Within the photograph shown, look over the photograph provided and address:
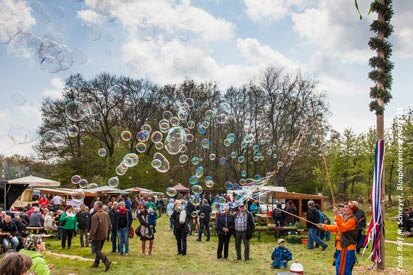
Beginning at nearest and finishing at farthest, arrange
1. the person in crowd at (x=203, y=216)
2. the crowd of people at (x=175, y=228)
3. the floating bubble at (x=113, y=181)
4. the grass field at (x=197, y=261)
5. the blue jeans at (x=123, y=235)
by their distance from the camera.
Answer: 1. the crowd of people at (x=175, y=228)
2. the grass field at (x=197, y=261)
3. the blue jeans at (x=123, y=235)
4. the person in crowd at (x=203, y=216)
5. the floating bubble at (x=113, y=181)

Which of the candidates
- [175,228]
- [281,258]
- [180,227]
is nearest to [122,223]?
[175,228]

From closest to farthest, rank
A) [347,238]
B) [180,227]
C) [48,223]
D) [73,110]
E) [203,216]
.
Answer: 1. [347,238]
2. [180,227]
3. [48,223]
4. [203,216]
5. [73,110]

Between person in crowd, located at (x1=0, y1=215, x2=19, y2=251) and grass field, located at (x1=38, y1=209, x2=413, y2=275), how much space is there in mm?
1123

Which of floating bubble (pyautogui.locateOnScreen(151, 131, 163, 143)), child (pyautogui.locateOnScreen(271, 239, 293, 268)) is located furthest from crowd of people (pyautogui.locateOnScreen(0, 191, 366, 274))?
floating bubble (pyautogui.locateOnScreen(151, 131, 163, 143))

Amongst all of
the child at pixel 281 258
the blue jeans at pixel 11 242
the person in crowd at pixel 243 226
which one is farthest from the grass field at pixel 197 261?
the blue jeans at pixel 11 242

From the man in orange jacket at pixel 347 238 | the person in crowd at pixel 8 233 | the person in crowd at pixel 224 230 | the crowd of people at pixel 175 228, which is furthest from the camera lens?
the person in crowd at pixel 224 230

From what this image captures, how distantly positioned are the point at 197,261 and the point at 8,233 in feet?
17.9

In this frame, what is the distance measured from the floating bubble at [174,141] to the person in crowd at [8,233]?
7.30 metres

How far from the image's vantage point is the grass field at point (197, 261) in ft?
35.4

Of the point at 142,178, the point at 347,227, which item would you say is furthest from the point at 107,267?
the point at 142,178

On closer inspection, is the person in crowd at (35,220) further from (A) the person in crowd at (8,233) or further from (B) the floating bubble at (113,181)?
(A) the person in crowd at (8,233)

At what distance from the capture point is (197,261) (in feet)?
39.9

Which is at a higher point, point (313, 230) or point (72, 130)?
point (72, 130)

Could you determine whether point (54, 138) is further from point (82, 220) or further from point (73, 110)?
point (82, 220)
